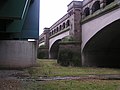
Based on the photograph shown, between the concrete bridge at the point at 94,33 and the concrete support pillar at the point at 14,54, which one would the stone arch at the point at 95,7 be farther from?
the concrete support pillar at the point at 14,54

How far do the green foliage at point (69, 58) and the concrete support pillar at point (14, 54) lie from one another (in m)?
4.20

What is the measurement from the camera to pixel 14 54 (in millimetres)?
27516

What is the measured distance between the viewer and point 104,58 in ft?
102

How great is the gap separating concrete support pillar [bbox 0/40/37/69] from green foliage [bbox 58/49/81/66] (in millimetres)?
4197

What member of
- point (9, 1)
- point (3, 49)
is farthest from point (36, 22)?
point (9, 1)

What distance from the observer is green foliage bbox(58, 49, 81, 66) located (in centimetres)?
3025

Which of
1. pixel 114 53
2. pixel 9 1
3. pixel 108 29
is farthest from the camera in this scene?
pixel 114 53

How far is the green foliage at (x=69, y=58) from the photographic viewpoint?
30.2 m

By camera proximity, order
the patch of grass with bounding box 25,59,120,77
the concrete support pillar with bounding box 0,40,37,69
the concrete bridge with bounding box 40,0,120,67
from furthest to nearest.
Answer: the concrete support pillar with bounding box 0,40,37,69 → the concrete bridge with bounding box 40,0,120,67 → the patch of grass with bounding box 25,59,120,77

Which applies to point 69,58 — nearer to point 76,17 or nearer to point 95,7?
point 76,17

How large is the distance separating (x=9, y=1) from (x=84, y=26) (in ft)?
58.9

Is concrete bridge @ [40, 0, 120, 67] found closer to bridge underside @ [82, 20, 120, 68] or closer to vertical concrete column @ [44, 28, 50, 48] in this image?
bridge underside @ [82, 20, 120, 68]

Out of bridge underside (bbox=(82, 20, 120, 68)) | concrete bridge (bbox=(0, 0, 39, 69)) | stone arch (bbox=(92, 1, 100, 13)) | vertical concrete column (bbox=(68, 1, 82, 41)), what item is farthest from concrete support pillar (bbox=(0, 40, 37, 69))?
stone arch (bbox=(92, 1, 100, 13))

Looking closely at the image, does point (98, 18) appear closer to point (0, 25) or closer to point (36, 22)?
point (36, 22)
